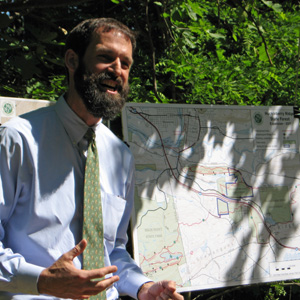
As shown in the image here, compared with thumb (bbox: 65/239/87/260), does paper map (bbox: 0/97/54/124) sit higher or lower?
higher

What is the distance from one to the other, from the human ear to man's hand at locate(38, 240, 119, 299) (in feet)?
2.83

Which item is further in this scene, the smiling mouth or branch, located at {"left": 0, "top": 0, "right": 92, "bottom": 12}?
branch, located at {"left": 0, "top": 0, "right": 92, "bottom": 12}

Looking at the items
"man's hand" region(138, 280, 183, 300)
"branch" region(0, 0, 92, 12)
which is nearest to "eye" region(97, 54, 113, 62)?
"man's hand" region(138, 280, 183, 300)

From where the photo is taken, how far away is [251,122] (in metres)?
3.02

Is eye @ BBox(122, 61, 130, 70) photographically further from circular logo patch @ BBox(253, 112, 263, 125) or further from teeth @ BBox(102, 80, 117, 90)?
circular logo patch @ BBox(253, 112, 263, 125)

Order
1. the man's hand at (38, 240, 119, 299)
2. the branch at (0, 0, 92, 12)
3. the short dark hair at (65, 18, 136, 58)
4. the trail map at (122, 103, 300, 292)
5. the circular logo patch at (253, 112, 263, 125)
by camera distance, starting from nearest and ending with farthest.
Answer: the man's hand at (38, 240, 119, 299) → the short dark hair at (65, 18, 136, 58) → the trail map at (122, 103, 300, 292) → the circular logo patch at (253, 112, 263, 125) → the branch at (0, 0, 92, 12)

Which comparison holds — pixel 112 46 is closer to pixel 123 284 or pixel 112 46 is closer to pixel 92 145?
pixel 92 145

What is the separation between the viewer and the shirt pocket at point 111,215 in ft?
5.83

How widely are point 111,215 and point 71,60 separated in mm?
724

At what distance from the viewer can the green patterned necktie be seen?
5.33ft

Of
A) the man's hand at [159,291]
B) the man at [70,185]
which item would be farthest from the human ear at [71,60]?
the man's hand at [159,291]

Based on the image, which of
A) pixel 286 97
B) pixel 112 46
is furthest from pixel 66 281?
pixel 286 97

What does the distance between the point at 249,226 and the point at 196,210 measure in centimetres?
41

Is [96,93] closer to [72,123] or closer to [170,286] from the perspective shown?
[72,123]
